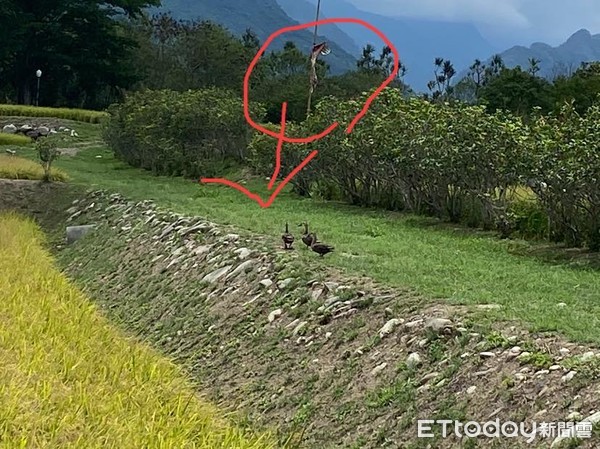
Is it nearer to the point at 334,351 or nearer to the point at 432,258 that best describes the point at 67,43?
the point at 432,258

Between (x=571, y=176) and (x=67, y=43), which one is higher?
(x=67, y=43)

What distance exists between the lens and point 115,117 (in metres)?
17.3

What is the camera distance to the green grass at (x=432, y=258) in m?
4.11

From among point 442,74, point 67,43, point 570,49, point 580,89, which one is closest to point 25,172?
point 580,89

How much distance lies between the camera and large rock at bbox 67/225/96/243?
9242 millimetres

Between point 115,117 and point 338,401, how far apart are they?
47.9ft

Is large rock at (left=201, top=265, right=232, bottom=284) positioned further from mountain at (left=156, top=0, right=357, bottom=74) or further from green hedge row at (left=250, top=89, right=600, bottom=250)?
mountain at (left=156, top=0, right=357, bottom=74)

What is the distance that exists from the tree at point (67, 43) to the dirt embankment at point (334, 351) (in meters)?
22.6

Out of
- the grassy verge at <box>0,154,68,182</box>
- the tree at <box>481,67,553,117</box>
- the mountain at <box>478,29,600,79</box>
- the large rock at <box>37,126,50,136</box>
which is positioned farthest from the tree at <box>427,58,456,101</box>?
the mountain at <box>478,29,600,79</box>

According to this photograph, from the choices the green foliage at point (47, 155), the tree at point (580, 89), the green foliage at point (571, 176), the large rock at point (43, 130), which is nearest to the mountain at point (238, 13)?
the tree at point (580, 89)

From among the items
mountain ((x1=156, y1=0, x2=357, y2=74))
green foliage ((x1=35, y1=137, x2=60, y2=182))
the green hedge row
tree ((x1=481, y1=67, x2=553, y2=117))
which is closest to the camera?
the green hedge row

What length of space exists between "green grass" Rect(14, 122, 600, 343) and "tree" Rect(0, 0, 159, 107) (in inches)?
720

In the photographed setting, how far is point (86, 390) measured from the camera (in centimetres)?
376

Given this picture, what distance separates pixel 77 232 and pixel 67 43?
20.8m
